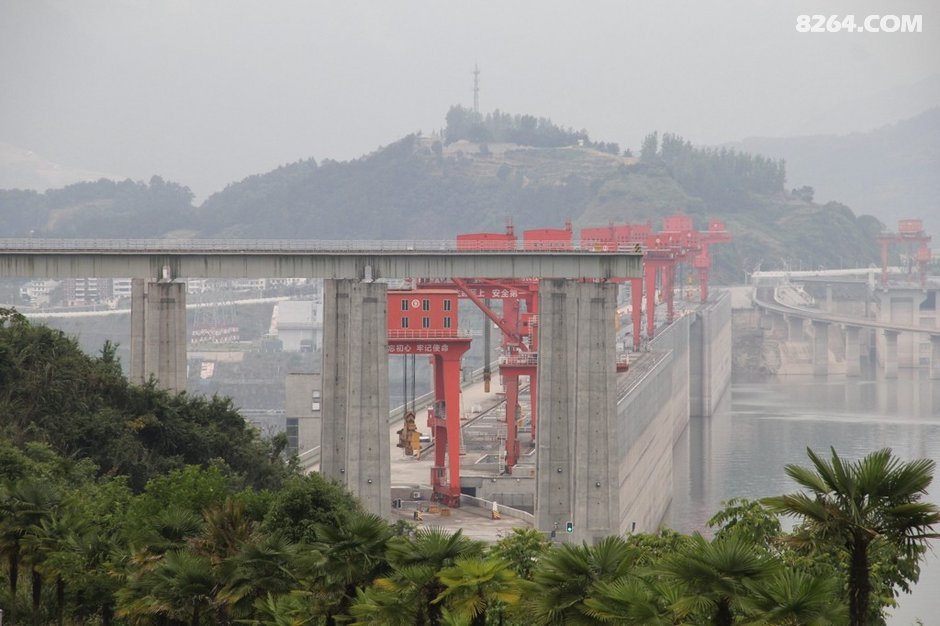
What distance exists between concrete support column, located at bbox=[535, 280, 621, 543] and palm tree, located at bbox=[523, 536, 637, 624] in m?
35.3

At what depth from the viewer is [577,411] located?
58.8m

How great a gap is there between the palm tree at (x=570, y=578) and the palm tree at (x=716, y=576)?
2.01 metres

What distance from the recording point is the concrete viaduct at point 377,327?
5812cm

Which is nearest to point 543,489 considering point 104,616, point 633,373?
point 104,616

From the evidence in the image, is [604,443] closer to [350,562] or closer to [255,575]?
[255,575]

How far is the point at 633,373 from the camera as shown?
11131cm

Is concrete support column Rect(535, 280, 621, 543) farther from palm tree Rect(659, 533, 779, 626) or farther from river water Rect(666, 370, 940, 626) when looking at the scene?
Result: palm tree Rect(659, 533, 779, 626)

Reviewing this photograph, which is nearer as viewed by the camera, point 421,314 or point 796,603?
point 796,603

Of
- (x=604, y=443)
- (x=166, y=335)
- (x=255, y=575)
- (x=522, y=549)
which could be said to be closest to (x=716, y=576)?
(x=255, y=575)

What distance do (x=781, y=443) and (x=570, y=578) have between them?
130 m

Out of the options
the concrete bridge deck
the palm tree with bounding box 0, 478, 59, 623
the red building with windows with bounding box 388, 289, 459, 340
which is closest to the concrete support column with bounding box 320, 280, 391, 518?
the concrete bridge deck

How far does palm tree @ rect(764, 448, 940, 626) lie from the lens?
61.6 feet

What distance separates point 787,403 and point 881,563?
16962 centimetres

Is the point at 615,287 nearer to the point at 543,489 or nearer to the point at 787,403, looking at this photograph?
the point at 543,489
